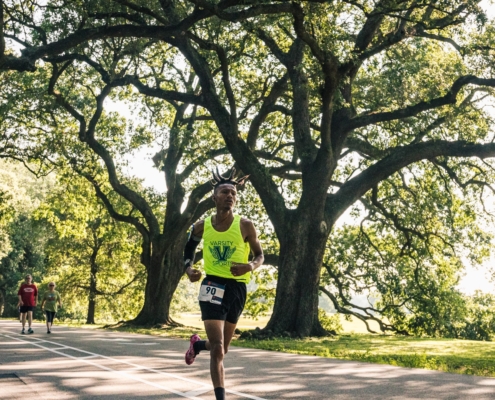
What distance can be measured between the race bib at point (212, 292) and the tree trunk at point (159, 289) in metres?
23.5

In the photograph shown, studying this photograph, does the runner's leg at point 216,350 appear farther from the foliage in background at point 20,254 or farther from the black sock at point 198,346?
the foliage in background at point 20,254

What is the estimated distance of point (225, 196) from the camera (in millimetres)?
6719

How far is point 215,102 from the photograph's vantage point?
21594 millimetres

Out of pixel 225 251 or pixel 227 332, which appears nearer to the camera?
pixel 225 251

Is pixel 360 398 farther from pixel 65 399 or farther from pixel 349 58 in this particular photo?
pixel 349 58

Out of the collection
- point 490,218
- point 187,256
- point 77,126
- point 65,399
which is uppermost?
point 77,126

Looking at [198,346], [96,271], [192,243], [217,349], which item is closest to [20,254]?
[96,271]

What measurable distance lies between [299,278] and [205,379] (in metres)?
11.6

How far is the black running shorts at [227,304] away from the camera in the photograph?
21.2 feet

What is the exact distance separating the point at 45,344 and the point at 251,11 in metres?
8.76

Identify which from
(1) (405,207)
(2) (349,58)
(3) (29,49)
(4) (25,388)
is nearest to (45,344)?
(3) (29,49)

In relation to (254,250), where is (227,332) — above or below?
below

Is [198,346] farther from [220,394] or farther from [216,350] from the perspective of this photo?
[220,394]

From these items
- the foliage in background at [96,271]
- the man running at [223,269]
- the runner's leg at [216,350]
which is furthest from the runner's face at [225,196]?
the foliage in background at [96,271]
